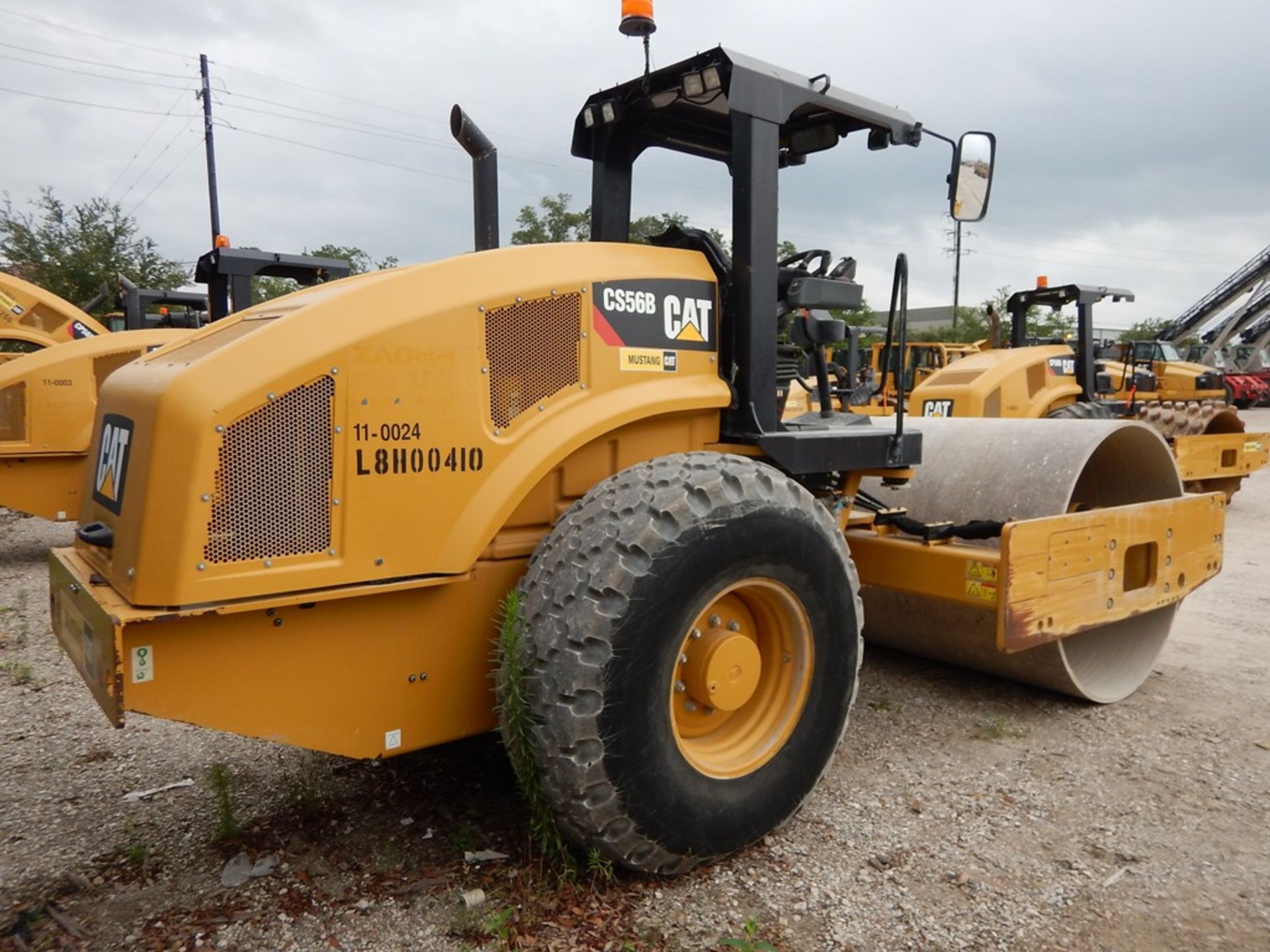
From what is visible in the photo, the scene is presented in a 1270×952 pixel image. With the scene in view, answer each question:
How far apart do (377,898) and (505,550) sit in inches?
41.0

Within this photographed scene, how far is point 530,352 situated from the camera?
280 cm

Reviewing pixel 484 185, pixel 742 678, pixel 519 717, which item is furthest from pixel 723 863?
pixel 484 185

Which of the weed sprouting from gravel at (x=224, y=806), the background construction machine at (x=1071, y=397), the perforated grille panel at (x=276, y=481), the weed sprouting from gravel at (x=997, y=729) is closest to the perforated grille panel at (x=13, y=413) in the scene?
the weed sprouting from gravel at (x=224, y=806)

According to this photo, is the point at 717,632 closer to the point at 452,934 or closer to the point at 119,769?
the point at 452,934

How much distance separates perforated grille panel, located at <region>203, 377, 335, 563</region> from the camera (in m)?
2.32

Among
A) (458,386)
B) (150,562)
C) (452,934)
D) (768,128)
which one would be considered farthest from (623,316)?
(452,934)

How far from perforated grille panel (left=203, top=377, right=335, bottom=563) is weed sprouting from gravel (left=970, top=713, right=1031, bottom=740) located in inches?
114

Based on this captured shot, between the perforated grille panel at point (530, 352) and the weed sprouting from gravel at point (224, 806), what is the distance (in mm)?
1586

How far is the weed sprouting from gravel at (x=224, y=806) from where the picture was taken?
10.2 ft

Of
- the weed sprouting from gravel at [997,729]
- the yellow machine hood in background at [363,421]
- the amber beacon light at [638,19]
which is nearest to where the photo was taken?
the yellow machine hood in background at [363,421]

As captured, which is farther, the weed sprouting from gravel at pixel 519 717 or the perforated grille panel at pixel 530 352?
the perforated grille panel at pixel 530 352

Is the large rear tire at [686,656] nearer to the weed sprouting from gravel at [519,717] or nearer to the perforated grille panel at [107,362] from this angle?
the weed sprouting from gravel at [519,717]

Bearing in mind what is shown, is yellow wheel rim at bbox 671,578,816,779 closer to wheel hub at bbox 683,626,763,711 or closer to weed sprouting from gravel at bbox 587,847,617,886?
wheel hub at bbox 683,626,763,711

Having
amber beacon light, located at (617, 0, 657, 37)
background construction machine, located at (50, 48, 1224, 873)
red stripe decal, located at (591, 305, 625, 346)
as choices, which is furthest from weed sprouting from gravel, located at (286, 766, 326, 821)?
amber beacon light, located at (617, 0, 657, 37)
